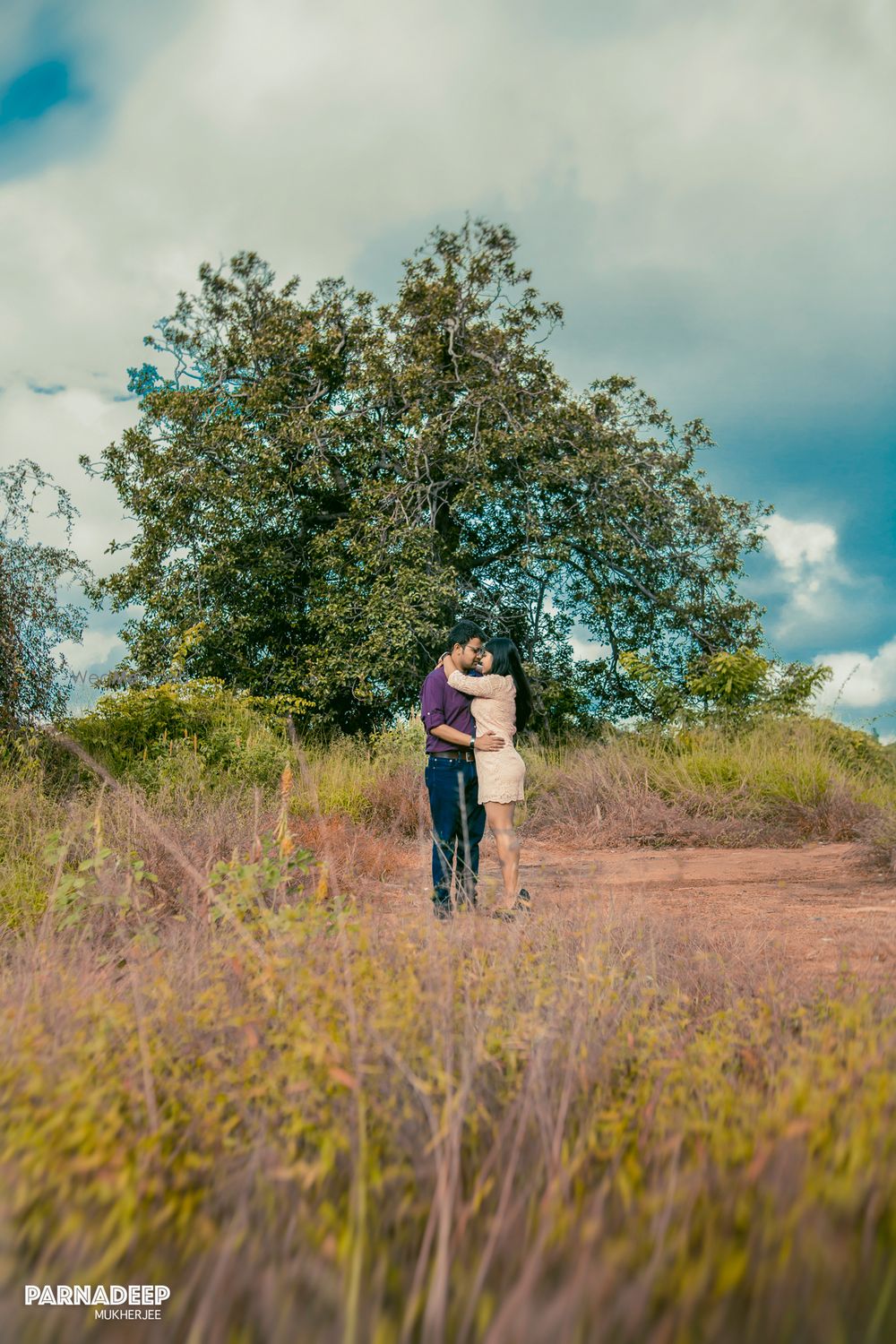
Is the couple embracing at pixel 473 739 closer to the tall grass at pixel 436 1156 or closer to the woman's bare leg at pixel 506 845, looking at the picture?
the woman's bare leg at pixel 506 845

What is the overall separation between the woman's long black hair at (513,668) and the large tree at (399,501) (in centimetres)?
1001

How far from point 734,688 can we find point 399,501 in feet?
22.9

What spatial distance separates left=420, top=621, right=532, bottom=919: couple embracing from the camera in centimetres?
622

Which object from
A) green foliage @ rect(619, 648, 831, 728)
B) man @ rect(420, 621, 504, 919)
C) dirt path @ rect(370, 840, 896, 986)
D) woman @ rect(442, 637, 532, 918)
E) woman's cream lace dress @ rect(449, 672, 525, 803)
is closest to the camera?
dirt path @ rect(370, 840, 896, 986)

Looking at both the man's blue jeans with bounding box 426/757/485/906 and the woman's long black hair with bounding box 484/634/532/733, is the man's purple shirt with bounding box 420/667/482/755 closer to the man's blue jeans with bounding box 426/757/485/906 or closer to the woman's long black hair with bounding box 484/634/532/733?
the man's blue jeans with bounding box 426/757/485/906

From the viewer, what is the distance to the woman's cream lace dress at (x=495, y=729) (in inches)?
244

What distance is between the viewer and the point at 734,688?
16.5m

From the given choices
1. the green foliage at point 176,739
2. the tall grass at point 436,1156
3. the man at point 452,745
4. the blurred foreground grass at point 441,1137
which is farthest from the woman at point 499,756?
the green foliage at point 176,739

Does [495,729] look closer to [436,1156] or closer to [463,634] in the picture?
[463,634]

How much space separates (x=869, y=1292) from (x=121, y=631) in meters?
18.6

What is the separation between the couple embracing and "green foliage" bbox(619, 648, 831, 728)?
1040cm

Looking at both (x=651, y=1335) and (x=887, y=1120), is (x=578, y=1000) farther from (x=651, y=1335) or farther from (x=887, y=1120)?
(x=651, y=1335)

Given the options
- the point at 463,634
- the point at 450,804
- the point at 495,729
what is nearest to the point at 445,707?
the point at 495,729

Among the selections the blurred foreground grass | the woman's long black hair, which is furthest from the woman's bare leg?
the blurred foreground grass
